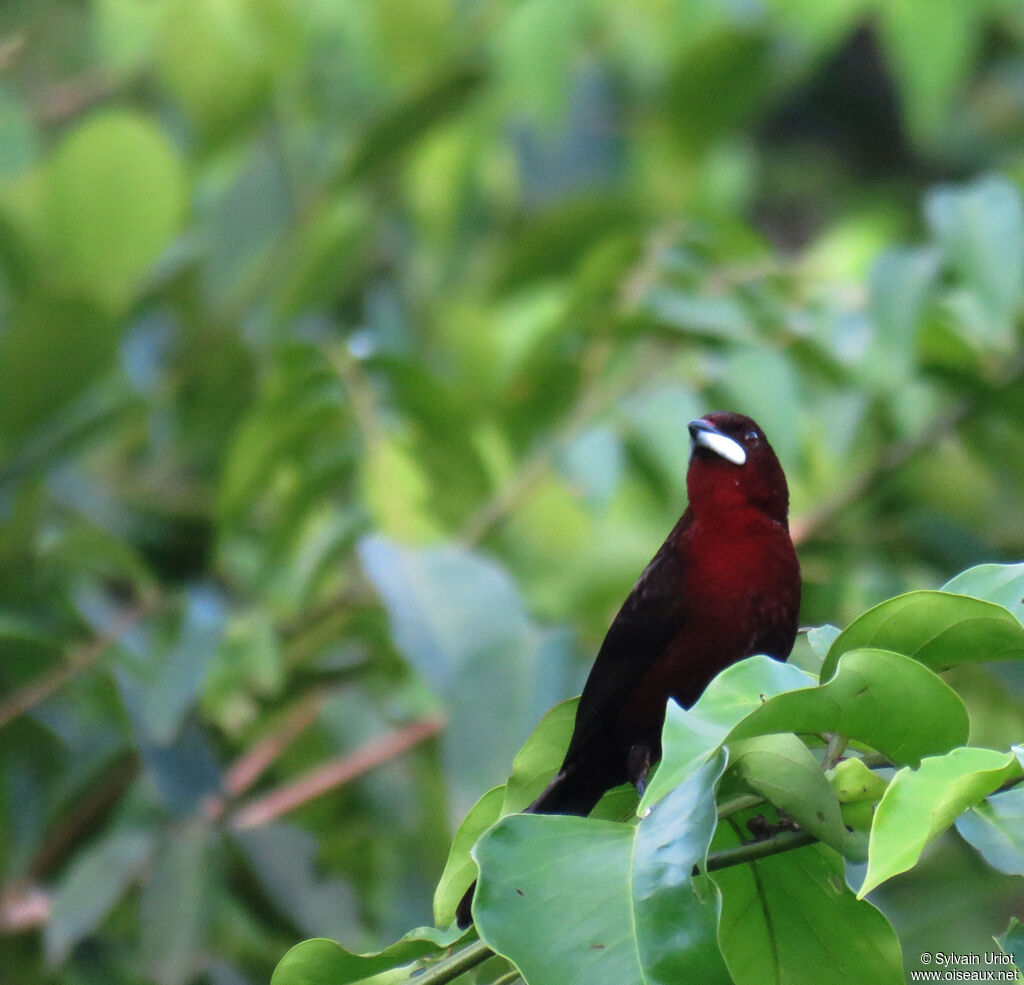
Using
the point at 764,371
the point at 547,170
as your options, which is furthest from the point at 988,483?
the point at 547,170

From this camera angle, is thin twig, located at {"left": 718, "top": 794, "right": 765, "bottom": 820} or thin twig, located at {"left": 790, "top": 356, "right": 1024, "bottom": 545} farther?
thin twig, located at {"left": 790, "top": 356, "right": 1024, "bottom": 545}

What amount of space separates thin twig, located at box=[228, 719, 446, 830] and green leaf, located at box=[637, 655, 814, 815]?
1826 millimetres

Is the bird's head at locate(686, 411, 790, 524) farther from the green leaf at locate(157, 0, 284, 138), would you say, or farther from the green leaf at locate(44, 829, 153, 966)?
the green leaf at locate(157, 0, 284, 138)

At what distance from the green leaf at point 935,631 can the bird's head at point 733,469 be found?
99cm

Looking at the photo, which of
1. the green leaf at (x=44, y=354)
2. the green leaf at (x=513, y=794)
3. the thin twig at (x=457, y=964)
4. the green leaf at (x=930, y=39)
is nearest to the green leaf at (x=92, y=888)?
the green leaf at (x=44, y=354)

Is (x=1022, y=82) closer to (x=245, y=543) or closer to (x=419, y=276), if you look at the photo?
(x=419, y=276)

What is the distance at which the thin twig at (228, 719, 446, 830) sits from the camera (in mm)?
3107

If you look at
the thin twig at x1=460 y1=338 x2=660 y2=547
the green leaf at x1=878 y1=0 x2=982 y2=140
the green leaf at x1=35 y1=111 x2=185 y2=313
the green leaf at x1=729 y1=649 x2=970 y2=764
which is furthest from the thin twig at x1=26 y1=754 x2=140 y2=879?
the green leaf at x1=878 y1=0 x2=982 y2=140

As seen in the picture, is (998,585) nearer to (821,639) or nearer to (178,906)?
(821,639)

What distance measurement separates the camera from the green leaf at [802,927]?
1450 mm

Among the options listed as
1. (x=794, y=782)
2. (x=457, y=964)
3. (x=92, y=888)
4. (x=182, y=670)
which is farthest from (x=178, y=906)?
(x=794, y=782)

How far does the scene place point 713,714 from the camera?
1235 mm

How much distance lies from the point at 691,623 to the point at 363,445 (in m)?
1.30

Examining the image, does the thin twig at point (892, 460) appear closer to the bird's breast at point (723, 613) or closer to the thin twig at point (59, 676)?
the bird's breast at point (723, 613)
